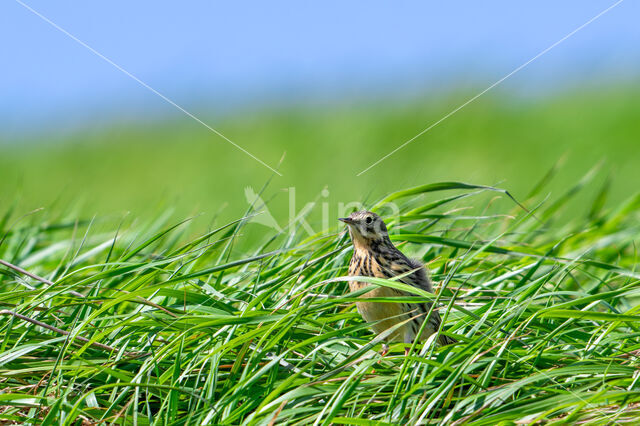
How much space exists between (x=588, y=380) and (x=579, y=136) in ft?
51.8

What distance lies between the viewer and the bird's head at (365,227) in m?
4.78

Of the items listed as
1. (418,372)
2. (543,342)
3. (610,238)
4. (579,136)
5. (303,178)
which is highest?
(579,136)

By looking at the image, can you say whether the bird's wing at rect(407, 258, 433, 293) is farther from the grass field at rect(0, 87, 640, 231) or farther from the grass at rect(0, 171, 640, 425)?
the grass field at rect(0, 87, 640, 231)

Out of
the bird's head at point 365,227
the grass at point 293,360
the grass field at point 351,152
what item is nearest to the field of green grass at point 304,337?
the grass at point 293,360

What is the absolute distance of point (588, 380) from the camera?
3.79 metres

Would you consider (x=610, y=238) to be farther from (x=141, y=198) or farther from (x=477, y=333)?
(x=141, y=198)

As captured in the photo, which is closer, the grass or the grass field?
the grass

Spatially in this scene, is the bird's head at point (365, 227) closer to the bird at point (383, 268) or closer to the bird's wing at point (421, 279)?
the bird at point (383, 268)

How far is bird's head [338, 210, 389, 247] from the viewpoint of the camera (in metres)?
4.78

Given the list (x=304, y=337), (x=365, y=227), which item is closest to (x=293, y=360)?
(x=304, y=337)

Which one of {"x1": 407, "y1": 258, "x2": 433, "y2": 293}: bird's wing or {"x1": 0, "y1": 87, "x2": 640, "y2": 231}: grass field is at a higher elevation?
{"x1": 0, "y1": 87, "x2": 640, "y2": 231}: grass field

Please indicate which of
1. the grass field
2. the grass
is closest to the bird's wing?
the grass

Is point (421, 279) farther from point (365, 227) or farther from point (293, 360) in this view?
point (293, 360)

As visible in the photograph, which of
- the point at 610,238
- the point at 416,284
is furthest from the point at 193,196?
the point at 416,284
